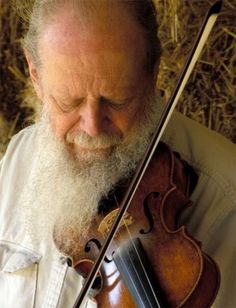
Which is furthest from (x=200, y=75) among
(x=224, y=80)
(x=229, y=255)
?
(x=229, y=255)

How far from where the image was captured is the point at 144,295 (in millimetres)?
752

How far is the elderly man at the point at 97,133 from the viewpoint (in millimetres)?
830

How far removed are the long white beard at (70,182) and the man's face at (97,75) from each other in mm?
20

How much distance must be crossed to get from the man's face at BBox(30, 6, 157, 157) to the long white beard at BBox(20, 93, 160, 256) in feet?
0.07

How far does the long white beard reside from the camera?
87 centimetres

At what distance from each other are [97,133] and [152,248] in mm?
187

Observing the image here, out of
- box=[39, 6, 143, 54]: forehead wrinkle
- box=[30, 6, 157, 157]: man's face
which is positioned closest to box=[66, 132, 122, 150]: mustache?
box=[30, 6, 157, 157]: man's face

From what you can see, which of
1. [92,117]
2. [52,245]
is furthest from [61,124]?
[52,245]

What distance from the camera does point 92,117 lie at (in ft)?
2.76

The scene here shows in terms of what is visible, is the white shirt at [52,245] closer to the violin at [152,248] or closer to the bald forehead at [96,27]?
the violin at [152,248]

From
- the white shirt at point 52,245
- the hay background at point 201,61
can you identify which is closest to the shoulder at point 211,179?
the white shirt at point 52,245

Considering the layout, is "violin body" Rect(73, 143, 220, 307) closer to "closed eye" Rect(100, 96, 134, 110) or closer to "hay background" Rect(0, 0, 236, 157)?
"closed eye" Rect(100, 96, 134, 110)

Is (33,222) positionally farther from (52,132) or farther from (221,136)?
(221,136)

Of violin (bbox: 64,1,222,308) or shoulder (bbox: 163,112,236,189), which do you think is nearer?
violin (bbox: 64,1,222,308)
